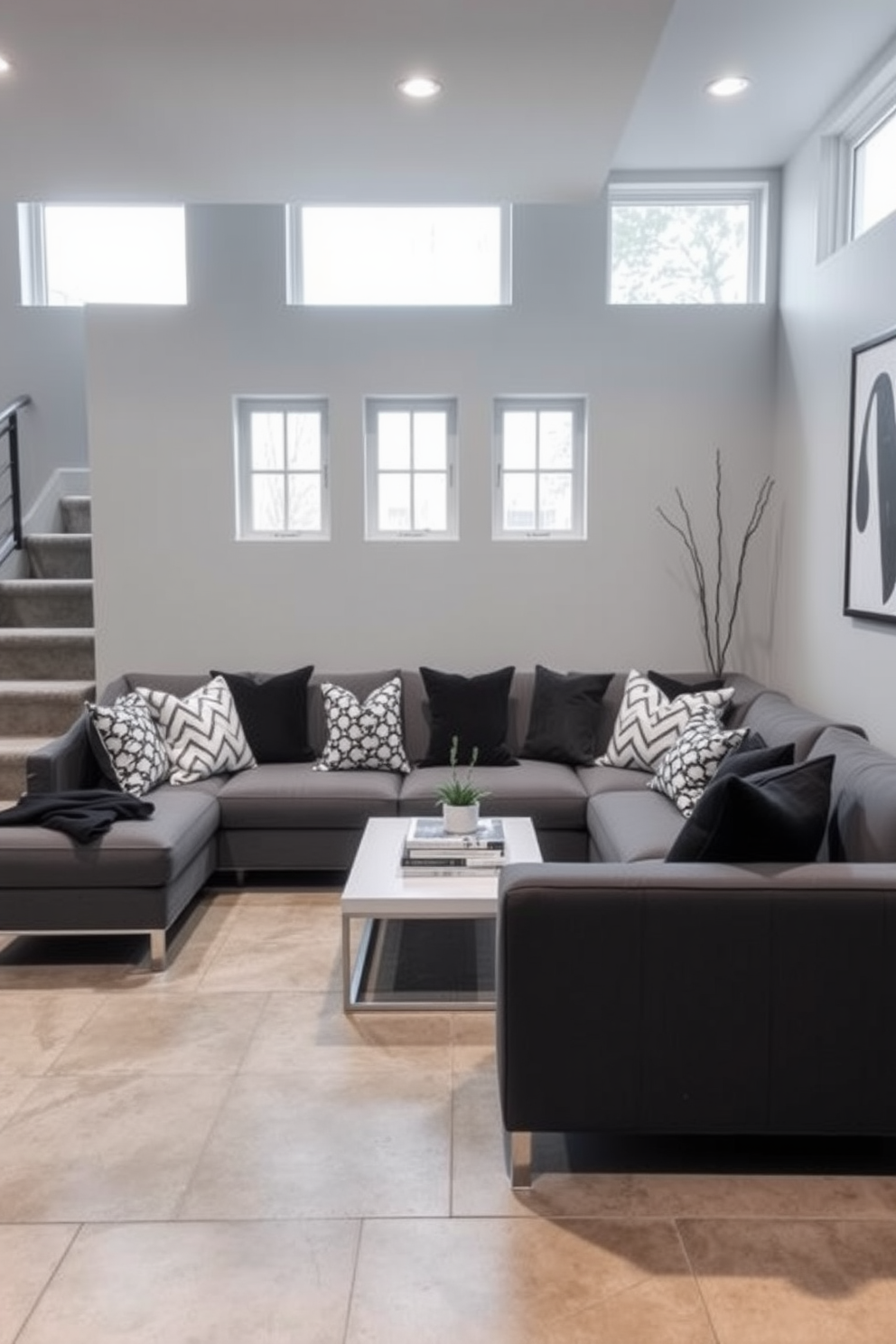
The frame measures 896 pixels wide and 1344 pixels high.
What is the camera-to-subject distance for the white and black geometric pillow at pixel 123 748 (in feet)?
→ 13.7

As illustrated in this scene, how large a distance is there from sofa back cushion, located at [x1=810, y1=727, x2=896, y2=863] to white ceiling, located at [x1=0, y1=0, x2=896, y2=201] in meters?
2.09

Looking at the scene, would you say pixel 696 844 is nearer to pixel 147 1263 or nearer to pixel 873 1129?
pixel 873 1129

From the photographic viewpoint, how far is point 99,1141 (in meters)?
2.52

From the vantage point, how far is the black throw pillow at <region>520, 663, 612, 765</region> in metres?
4.70

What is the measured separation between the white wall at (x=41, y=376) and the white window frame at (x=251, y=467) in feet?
6.52

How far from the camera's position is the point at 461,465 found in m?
5.12

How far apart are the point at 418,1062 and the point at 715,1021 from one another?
0.97 metres

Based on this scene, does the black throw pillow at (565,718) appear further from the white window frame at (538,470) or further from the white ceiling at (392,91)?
the white ceiling at (392,91)

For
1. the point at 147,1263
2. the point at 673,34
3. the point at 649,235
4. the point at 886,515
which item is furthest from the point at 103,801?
the point at 649,235

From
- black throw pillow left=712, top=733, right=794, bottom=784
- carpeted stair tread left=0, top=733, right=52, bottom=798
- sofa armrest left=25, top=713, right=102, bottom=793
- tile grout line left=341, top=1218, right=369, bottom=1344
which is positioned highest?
black throw pillow left=712, top=733, right=794, bottom=784

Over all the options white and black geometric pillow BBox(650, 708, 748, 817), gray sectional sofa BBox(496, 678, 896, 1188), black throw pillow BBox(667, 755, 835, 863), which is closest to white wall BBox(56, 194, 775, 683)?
white and black geometric pillow BBox(650, 708, 748, 817)

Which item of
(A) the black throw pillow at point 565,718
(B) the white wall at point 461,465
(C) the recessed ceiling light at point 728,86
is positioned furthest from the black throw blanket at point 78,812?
(C) the recessed ceiling light at point 728,86

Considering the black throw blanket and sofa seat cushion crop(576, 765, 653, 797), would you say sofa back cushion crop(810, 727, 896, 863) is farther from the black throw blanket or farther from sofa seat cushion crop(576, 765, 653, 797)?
the black throw blanket

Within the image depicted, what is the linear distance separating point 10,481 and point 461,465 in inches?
122
